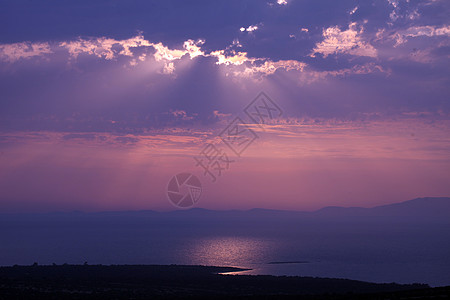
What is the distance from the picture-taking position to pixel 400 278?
70.2 m

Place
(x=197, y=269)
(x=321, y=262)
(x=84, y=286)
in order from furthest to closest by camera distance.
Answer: (x=321, y=262)
(x=197, y=269)
(x=84, y=286)

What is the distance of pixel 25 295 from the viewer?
36062mm

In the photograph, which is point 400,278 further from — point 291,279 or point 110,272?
point 110,272

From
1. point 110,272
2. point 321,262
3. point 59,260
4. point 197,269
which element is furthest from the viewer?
point 59,260

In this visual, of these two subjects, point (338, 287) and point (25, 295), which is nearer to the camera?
point (25, 295)

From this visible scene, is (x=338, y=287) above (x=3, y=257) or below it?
below

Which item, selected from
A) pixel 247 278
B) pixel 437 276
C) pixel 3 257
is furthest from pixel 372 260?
pixel 3 257

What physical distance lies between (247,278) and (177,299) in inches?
885

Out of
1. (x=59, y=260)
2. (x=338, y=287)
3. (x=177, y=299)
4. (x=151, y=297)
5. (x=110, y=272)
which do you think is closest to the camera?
(x=177, y=299)

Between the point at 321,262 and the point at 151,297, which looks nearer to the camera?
the point at 151,297

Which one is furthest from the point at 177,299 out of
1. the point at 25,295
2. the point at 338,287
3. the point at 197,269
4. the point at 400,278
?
the point at 400,278

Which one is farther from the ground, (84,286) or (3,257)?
(3,257)

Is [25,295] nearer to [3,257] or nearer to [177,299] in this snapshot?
[177,299]

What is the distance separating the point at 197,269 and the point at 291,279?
18093 millimetres
